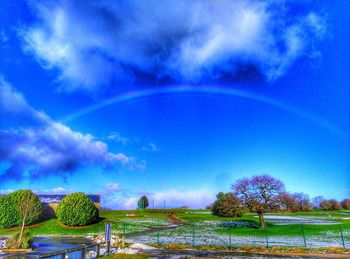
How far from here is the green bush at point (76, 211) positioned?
43188mm

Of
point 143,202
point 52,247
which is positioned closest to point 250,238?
point 52,247

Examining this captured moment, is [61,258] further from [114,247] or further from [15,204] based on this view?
[15,204]

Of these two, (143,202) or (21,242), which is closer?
(21,242)

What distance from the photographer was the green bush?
4319cm

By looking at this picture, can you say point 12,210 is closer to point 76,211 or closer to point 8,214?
point 8,214

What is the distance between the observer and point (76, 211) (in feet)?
142

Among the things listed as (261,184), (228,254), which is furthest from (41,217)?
(228,254)

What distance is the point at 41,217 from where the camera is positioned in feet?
163

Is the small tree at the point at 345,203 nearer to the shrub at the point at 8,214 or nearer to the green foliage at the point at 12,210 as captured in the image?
the green foliage at the point at 12,210

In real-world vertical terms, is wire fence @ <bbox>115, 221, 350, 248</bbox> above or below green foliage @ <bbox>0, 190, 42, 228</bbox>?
below

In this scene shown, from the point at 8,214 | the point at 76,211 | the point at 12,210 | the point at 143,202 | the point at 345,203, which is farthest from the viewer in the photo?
the point at 345,203

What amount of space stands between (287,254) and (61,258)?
47.7 feet

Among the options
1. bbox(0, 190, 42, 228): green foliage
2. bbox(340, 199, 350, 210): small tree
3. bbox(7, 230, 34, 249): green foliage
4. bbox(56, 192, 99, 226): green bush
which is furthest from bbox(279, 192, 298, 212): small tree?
bbox(340, 199, 350, 210): small tree

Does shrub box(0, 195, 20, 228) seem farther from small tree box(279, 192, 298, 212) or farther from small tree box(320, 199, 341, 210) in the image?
small tree box(320, 199, 341, 210)
